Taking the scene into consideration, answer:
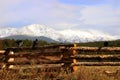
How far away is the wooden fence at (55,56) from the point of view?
47.0ft

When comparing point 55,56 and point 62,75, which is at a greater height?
point 55,56

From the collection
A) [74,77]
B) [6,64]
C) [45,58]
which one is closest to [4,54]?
[6,64]

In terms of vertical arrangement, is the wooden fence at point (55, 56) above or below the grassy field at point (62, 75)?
above

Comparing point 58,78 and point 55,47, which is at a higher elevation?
point 55,47

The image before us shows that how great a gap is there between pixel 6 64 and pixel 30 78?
3207 mm

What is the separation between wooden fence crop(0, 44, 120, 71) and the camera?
A: 14.3m

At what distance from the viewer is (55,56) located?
48.8ft

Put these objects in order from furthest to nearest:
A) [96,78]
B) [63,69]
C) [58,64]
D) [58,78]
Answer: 1. [58,64]
2. [63,69]
3. [58,78]
4. [96,78]

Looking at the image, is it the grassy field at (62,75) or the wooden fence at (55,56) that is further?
the wooden fence at (55,56)

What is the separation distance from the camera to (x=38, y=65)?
14469mm

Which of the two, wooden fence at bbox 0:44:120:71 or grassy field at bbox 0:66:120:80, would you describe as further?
wooden fence at bbox 0:44:120:71

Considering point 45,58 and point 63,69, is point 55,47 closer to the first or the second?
point 45,58

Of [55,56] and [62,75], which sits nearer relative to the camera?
[62,75]

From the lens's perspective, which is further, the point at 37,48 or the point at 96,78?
the point at 37,48
